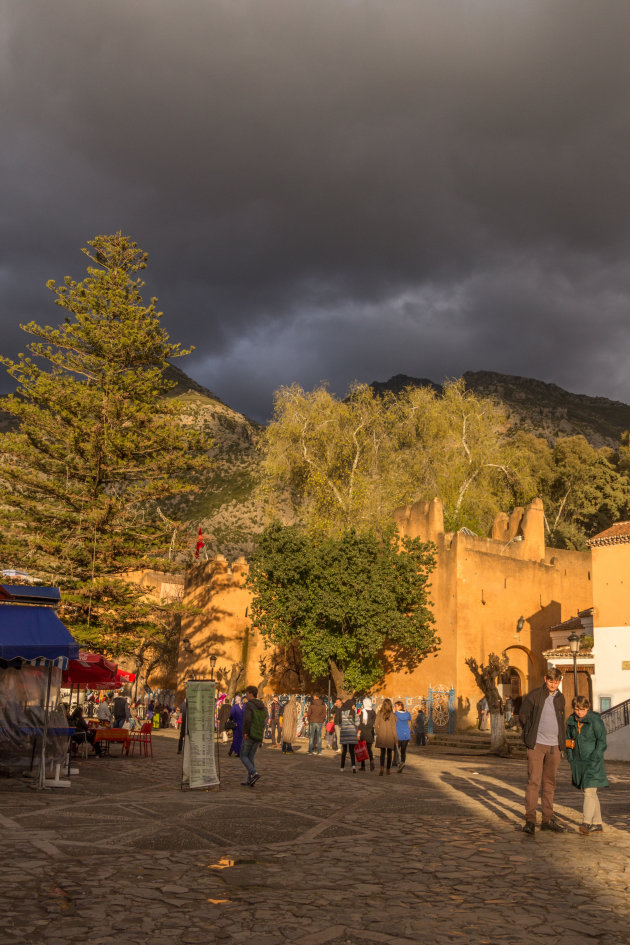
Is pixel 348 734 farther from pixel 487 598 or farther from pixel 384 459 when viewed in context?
pixel 384 459

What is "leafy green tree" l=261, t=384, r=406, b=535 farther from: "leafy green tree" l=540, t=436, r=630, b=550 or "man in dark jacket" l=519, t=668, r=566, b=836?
"man in dark jacket" l=519, t=668, r=566, b=836

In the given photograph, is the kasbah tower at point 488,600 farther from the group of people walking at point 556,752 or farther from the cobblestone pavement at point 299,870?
the group of people walking at point 556,752

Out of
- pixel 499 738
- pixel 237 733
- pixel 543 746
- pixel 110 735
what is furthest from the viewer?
pixel 499 738

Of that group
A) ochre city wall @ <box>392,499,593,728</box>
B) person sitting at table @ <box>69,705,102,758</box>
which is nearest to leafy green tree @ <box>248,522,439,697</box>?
ochre city wall @ <box>392,499,593,728</box>

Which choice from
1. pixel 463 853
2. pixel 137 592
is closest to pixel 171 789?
pixel 463 853

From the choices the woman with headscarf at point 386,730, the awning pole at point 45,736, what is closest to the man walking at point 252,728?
the awning pole at point 45,736

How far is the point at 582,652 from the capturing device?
2814 cm

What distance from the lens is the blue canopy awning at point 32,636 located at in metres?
11.7

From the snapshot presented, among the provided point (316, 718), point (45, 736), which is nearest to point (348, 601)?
point (316, 718)

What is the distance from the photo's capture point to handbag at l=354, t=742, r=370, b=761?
52.5 feet

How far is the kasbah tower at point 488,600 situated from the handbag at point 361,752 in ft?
46.3

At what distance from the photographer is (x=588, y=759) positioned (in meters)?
8.53

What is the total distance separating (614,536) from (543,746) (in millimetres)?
19301

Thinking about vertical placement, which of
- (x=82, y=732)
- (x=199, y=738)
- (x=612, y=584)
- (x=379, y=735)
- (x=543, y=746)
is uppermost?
(x=612, y=584)
